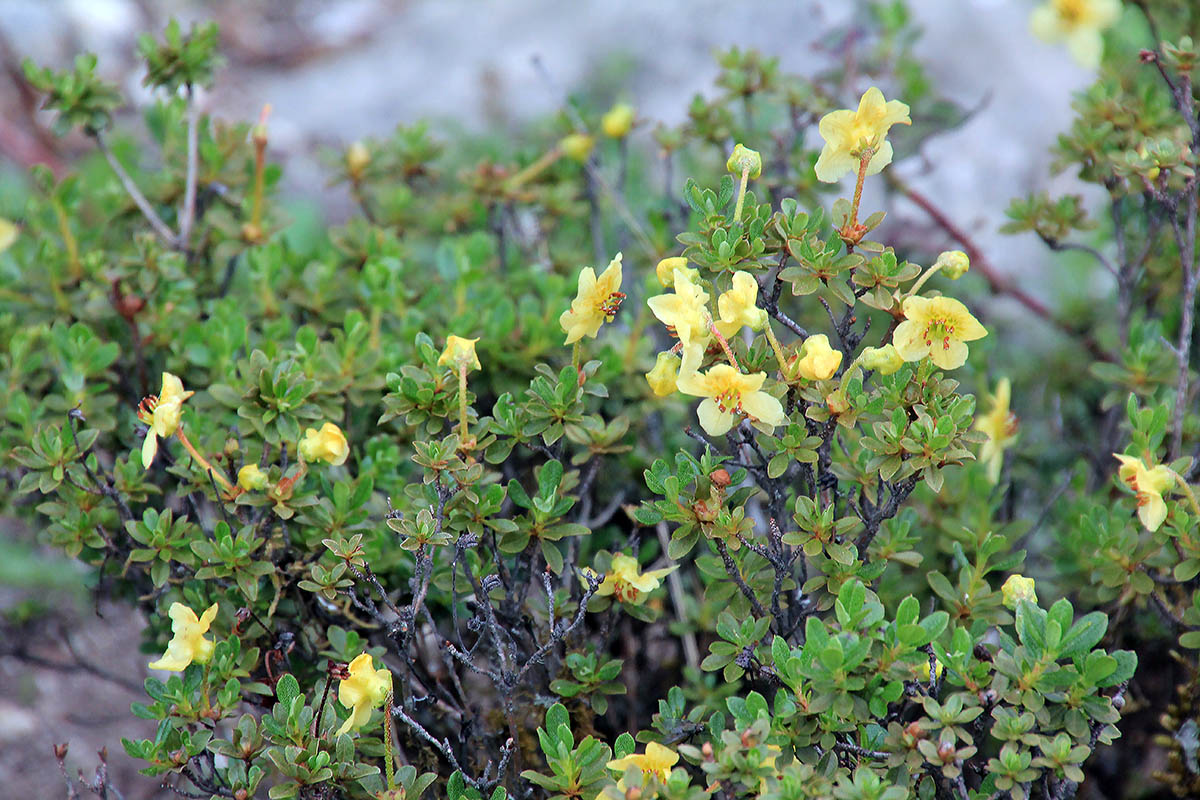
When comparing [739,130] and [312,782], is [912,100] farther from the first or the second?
[312,782]

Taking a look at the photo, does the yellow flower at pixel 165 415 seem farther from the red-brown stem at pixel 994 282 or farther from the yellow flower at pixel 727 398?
the red-brown stem at pixel 994 282

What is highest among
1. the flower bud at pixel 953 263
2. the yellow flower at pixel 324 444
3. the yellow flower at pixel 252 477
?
the flower bud at pixel 953 263

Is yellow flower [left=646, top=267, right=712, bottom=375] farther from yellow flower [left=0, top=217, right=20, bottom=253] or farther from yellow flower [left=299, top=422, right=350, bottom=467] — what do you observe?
yellow flower [left=0, top=217, right=20, bottom=253]

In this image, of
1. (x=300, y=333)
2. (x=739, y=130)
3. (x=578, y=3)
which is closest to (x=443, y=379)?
(x=300, y=333)

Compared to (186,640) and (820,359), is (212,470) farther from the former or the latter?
(820,359)

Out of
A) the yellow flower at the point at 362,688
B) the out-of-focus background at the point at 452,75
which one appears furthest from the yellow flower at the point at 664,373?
the out-of-focus background at the point at 452,75

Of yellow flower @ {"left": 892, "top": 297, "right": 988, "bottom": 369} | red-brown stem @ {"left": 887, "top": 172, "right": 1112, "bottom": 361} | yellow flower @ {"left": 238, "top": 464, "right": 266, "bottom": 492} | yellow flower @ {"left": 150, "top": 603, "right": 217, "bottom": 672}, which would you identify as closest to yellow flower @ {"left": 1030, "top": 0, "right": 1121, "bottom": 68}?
red-brown stem @ {"left": 887, "top": 172, "right": 1112, "bottom": 361}
